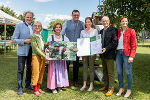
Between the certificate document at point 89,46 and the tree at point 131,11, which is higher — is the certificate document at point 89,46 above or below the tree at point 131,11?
below

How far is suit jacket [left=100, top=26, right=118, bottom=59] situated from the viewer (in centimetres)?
405

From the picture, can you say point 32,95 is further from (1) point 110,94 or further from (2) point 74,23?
(2) point 74,23

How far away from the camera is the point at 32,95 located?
14.0 ft

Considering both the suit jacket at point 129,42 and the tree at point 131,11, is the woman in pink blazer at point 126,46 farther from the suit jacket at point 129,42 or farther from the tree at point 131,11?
the tree at point 131,11

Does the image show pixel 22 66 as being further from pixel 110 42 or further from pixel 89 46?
pixel 110 42

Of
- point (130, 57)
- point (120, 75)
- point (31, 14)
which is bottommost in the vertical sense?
point (120, 75)

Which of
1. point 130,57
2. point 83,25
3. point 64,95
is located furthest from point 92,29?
point 64,95

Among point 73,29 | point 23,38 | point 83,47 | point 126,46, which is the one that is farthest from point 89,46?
point 23,38

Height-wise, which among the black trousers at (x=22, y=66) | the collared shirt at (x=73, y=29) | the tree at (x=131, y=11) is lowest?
the black trousers at (x=22, y=66)

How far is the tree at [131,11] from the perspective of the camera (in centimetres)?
692

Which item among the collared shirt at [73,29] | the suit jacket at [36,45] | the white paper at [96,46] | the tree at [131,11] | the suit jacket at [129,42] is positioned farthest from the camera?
the tree at [131,11]

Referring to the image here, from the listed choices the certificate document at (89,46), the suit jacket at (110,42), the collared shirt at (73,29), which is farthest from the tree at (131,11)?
the certificate document at (89,46)

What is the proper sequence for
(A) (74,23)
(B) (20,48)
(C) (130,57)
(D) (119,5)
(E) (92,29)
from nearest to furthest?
(C) (130,57) → (B) (20,48) → (E) (92,29) → (A) (74,23) → (D) (119,5)

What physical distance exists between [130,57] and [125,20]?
936 mm
